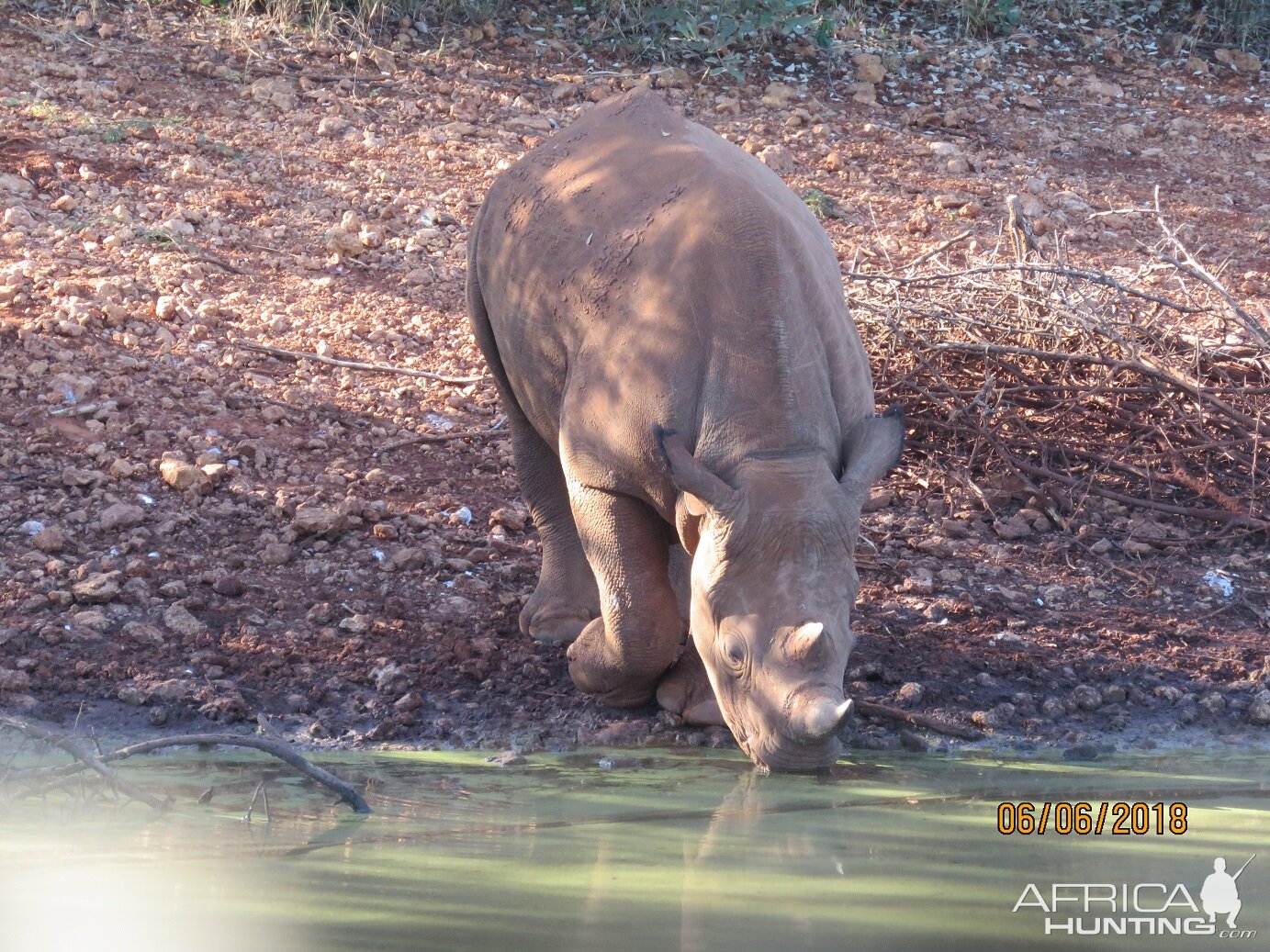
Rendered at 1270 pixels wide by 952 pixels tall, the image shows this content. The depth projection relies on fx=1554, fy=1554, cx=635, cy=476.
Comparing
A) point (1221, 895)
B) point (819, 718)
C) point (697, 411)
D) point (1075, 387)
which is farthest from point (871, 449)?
point (1075, 387)

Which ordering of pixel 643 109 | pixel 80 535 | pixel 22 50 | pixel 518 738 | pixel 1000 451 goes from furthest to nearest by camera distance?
1. pixel 22 50
2. pixel 1000 451
3. pixel 80 535
4. pixel 643 109
5. pixel 518 738

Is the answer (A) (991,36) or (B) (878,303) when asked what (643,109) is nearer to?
(B) (878,303)

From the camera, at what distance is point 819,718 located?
4.26 metres

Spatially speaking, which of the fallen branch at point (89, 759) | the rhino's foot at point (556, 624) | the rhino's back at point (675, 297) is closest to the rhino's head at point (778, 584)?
the rhino's back at point (675, 297)

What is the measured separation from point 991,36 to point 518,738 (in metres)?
9.43

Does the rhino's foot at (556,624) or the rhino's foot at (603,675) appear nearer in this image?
the rhino's foot at (603,675)

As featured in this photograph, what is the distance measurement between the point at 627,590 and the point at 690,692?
1.84ft

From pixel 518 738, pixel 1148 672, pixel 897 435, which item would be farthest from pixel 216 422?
pixel 1148 672

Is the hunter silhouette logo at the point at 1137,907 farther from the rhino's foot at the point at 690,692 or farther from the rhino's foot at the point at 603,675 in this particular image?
the rhino's foot at the point at 603,675

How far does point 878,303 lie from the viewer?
304 inches

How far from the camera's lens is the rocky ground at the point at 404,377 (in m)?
5.82

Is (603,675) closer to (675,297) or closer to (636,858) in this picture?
(636,858)
